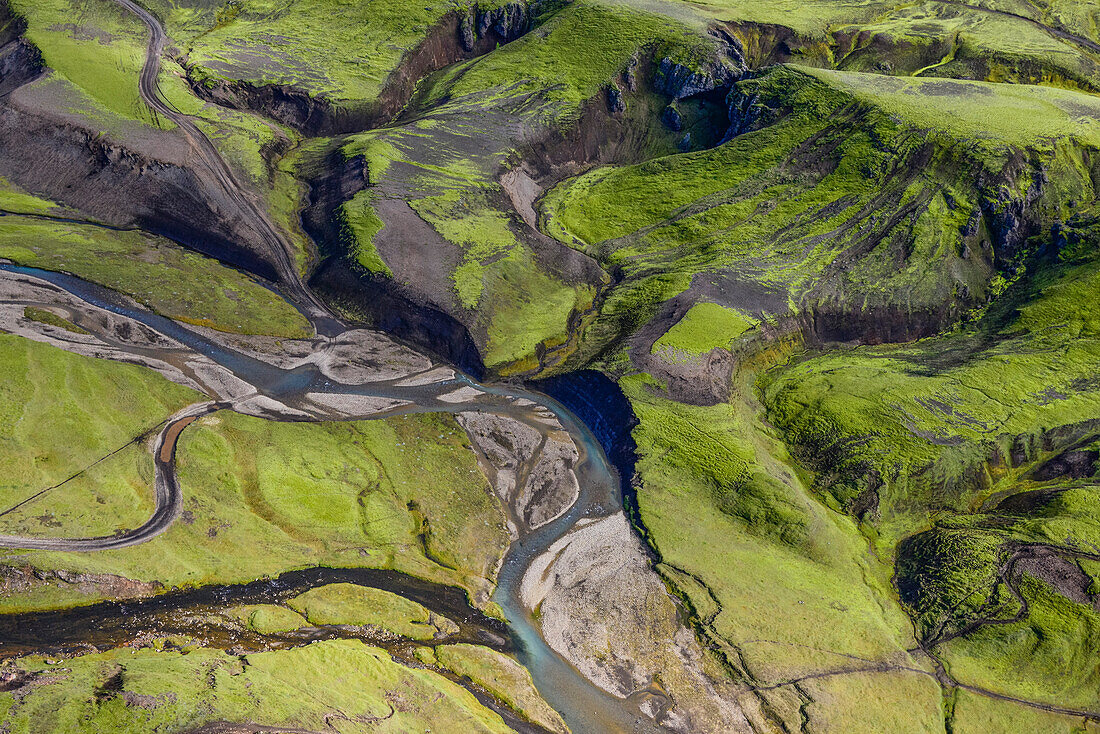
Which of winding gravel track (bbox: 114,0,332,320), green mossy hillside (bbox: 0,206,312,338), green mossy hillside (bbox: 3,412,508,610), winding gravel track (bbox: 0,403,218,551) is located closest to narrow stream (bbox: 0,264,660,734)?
green mossy hillside (bbox: 0,206,312,338)

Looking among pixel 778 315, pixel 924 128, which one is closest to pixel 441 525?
pixel 778 315

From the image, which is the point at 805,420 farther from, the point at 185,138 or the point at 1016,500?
the point at 185,138

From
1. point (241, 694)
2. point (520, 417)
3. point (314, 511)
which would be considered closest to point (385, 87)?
point (520, 417)

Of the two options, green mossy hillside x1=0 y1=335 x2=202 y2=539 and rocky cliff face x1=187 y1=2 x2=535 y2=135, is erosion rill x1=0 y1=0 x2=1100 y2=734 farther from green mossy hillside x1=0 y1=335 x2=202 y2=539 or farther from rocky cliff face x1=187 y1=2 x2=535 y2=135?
rocky cliff face x1=187 y1=2 x2=535 y2=135

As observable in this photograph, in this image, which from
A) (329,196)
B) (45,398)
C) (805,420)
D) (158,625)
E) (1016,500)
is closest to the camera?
(158,625)

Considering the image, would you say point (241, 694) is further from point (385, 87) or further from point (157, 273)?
→ point (385, 87)
